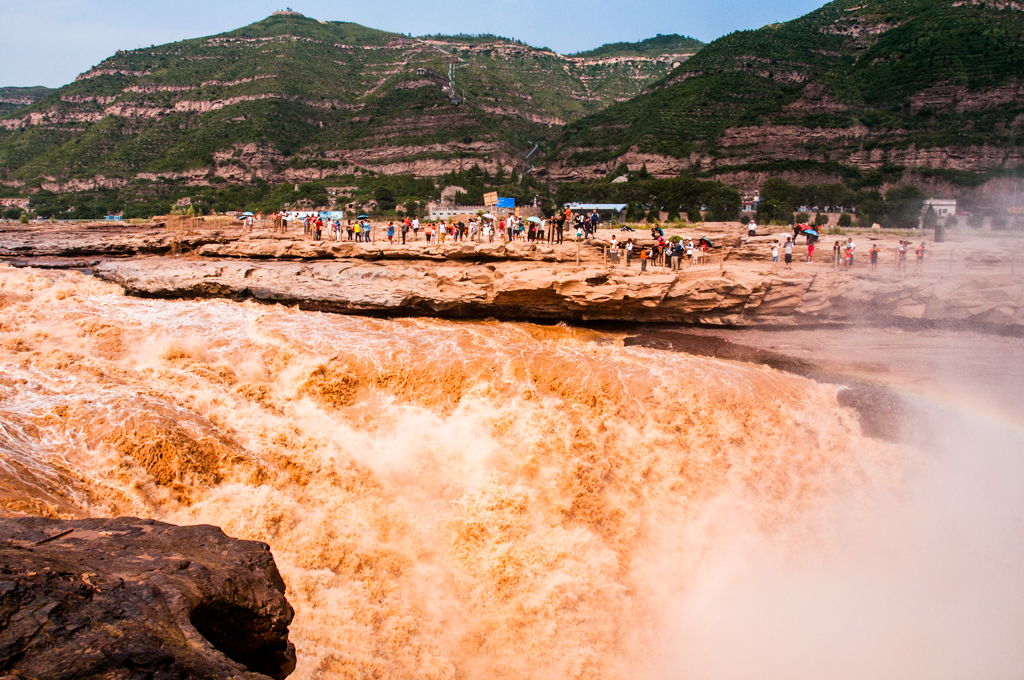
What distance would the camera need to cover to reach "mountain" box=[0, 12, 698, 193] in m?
106

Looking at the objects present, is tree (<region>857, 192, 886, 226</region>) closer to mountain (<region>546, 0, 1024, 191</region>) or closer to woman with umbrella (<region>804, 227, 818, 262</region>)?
mountain (<region>546, 0, 1024, 191</region>)

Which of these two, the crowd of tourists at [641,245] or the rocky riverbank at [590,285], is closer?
the rocky riverbank at [590,285]

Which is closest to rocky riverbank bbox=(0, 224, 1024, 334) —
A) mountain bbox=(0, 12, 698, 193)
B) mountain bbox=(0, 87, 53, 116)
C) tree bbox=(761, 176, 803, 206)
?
tree bbox=(761, 176, 803, 206)

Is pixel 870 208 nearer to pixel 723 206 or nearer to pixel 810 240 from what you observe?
pixel 723 206

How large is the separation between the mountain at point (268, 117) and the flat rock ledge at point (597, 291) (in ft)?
309

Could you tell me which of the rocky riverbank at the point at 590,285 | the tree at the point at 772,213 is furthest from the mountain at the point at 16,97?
the rocky riverbank at the point at 590,285

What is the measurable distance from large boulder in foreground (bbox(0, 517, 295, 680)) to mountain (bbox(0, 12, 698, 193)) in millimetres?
108121

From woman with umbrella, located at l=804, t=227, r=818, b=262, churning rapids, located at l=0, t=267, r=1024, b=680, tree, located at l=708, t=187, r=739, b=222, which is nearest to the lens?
churning rapids, located at l=0, t=267, r=1024, b=680

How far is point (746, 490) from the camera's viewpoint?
37.0ft

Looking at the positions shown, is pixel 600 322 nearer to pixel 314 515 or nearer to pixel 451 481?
pixel 451 481

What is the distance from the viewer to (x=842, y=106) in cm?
8169

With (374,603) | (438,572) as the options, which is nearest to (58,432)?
(374,603)

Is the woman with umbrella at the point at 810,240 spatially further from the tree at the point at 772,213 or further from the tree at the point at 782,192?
the tree at the point at 782,192

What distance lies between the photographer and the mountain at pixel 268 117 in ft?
348
